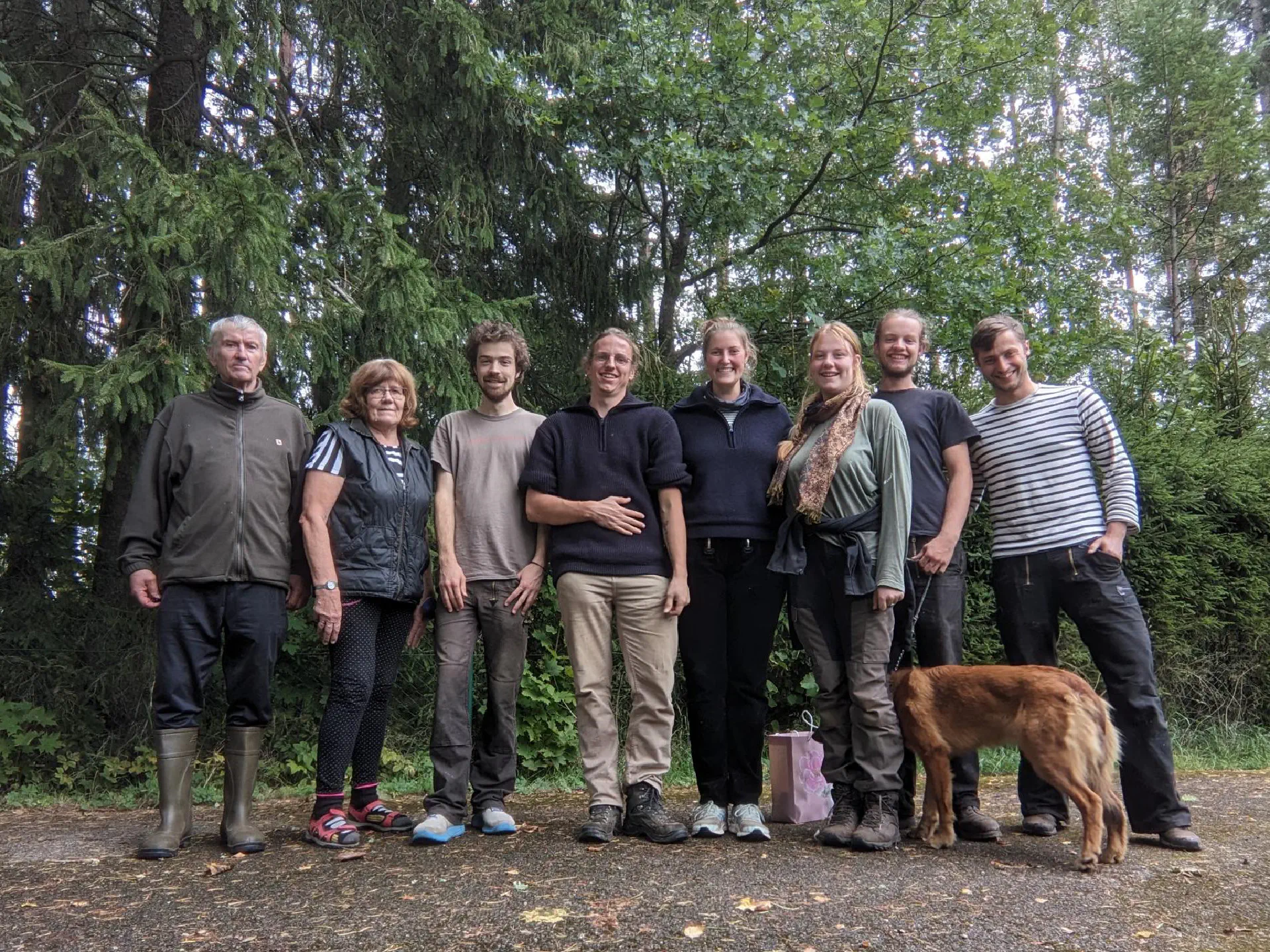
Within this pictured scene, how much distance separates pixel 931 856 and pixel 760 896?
0.93m

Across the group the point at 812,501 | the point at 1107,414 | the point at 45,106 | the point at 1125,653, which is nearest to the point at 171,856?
the point at 812,501

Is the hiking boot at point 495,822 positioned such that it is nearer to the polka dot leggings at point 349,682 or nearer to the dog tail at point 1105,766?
the polka dot leggings at point 349,682

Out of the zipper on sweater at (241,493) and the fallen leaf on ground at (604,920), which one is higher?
the zipper on sweater at (241,493)

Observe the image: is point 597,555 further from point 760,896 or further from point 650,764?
point 760,896

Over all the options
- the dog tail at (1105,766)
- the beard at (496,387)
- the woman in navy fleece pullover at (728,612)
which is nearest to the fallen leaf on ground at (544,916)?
the woman in navy fleece pullover at (728,612)

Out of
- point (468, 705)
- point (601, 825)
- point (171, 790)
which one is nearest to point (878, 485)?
point (601, 825)

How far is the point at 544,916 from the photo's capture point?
294 cm

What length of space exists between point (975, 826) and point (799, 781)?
0.76m

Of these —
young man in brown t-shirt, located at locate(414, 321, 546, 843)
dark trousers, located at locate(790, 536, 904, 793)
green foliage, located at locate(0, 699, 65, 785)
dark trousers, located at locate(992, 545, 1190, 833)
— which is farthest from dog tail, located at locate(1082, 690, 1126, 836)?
green foliage, located at locate(0, 699, 65, 785)

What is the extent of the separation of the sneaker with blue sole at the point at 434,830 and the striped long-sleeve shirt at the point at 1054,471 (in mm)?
2619

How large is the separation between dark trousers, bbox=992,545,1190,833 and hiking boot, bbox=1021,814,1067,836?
3 centimetres

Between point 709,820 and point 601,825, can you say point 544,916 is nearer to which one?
point 601,825

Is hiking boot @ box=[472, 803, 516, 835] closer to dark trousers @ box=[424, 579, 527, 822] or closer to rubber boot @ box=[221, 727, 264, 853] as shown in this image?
dark trousers @ box=[424, 579, 527, 822]

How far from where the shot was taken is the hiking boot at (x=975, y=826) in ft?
13.2
